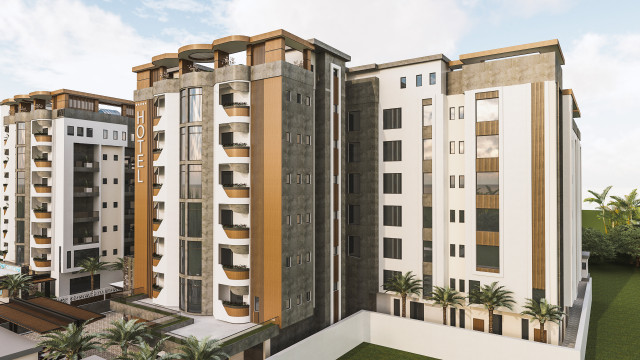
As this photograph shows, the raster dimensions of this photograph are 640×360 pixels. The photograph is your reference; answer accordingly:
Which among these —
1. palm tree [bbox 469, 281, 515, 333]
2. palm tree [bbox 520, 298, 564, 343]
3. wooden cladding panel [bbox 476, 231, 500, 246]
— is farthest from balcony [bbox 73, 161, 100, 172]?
palm tree [bbox 520, 298, 564, 343]

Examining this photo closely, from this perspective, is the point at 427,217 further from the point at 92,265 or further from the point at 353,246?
the point at 92,265

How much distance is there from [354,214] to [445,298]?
1193cm

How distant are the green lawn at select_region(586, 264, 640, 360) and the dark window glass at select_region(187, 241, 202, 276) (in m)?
34.8

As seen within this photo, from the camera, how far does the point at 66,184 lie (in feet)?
166

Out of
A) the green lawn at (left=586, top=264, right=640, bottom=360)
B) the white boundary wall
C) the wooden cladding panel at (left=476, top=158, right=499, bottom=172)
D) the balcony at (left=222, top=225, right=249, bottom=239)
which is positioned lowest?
the green lawn at (left=586, top=264, right=640, bottom=360)

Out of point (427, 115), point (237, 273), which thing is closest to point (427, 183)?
point (427, 115)

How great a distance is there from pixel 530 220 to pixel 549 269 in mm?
4214

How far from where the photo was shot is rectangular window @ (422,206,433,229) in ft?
130

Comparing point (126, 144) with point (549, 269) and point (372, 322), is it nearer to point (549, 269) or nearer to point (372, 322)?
point (372, 322)

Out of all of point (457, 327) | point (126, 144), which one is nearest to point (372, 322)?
point (457, 327)

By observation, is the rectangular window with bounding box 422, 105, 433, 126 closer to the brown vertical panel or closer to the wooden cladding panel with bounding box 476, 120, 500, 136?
the wooden cladding panel with bounding box 476, 120, 500, 136

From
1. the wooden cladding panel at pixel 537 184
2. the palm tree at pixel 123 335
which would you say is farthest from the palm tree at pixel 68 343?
the wooden cladding panel at pixel 537 184

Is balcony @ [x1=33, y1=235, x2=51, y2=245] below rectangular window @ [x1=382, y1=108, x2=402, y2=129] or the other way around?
below

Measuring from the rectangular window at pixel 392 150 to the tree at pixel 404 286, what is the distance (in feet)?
37.0
